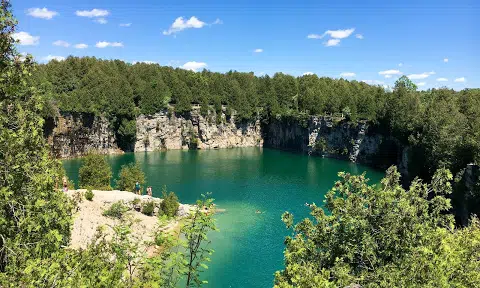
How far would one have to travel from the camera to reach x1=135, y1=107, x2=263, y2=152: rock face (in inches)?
3228

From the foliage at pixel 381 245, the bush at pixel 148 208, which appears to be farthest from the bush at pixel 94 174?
the foliage at pixel 381 245

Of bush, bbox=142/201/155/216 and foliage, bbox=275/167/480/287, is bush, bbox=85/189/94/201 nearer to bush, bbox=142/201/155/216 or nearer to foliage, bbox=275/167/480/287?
bush, bbox=142/201/155/216

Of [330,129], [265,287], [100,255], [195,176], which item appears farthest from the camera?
[330,129]

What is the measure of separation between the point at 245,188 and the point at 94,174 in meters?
19.2

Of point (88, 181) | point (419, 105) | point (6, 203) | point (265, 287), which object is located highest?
point (419, 105)

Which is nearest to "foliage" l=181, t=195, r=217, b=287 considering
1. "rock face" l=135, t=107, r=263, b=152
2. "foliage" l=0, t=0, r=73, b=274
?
"foliage" l=0, t=0, r=73, b=274

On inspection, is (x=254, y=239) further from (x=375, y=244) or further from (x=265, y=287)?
(x=375, y=244)

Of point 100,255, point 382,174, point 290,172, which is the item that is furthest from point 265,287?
point 382,174

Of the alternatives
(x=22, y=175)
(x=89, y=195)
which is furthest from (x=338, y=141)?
(x=22, y=175)

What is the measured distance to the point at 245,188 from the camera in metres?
47.5

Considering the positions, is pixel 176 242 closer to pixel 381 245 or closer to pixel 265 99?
pixel 381 245

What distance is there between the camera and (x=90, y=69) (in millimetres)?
81375

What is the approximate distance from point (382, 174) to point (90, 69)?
63382 mm

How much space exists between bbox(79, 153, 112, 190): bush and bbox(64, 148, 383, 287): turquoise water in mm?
8681
